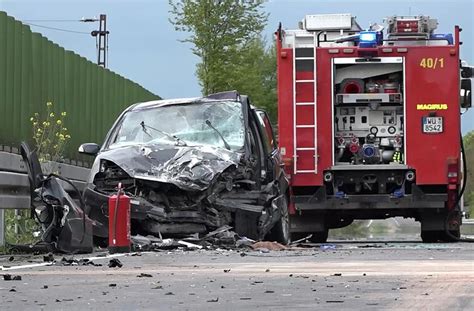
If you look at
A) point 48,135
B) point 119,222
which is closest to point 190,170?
point 119,222

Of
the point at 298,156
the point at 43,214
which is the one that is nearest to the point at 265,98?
the point at 298,156

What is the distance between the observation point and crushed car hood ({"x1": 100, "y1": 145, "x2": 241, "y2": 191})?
42.2 ft

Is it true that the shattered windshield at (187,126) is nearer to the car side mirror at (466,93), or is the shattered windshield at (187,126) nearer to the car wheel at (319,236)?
the car wheel at (319,236)

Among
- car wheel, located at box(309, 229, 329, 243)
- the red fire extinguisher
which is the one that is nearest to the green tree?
car wheel, located at box(309, 229, 329, 243)

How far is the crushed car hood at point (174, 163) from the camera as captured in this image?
507 inches

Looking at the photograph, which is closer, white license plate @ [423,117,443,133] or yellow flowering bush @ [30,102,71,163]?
yellow flowering bush @ [30,102,71,163]

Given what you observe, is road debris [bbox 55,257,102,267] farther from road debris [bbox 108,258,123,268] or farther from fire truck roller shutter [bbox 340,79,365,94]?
fire truck roller shutter [bbox 340,79,365,94]

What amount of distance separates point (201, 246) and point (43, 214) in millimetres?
1689

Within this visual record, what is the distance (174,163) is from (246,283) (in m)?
4.93

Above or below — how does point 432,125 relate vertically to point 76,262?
above

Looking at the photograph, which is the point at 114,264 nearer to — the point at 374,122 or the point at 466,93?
the point at 374,122

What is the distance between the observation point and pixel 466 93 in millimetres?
18484

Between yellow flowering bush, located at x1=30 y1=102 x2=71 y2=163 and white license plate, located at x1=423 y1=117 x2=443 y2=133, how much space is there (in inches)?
198

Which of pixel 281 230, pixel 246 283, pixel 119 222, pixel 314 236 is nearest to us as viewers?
pixel 246 283
